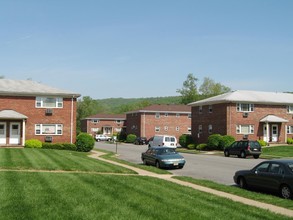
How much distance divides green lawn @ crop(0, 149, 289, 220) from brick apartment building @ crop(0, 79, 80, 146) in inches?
938

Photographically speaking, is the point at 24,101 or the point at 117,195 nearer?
the point at 117,195

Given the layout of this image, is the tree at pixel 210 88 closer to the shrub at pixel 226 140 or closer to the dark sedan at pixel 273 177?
the shrub at pixel 226 140

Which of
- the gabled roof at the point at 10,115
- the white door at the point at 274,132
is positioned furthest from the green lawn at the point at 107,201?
the white door at the point at 274,132

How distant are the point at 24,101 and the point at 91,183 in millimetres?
27332

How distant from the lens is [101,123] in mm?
92062

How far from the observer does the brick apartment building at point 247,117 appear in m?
48.5

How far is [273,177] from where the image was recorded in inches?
574

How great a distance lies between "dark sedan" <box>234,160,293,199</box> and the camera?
13.9 meters

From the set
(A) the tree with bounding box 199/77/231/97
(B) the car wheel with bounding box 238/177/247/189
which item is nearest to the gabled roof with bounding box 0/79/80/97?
(B) the car wheel with bounding box 238/177/247/189

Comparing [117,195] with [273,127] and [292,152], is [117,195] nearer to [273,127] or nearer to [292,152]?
[292,152]

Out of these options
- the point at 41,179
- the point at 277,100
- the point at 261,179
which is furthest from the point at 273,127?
the point at 41,179

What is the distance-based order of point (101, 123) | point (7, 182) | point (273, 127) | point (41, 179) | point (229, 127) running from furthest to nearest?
1. point (101, 123)
2. point (273, 127)
3. point (229, 127)
4. point (41, 179)
5. point (7, 182)

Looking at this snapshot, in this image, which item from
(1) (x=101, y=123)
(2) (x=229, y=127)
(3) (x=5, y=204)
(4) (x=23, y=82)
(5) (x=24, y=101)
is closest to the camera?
(3) (x=5, y=204)

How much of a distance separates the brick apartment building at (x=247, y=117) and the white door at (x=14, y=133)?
23.8 m
